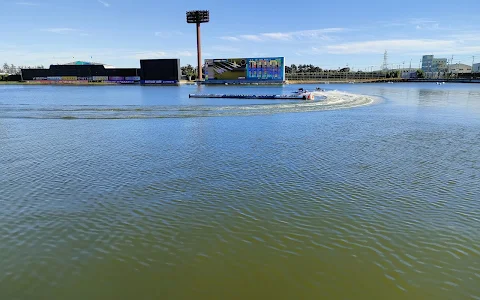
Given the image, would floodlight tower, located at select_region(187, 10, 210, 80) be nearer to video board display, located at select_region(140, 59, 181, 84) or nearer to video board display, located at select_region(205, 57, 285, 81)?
video board display, located at select_region(205, 57, 285, 81)

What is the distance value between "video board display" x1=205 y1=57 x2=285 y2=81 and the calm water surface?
4638 inches

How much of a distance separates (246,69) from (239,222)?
12850cm

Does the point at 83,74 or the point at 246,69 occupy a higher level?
the point at 246,69

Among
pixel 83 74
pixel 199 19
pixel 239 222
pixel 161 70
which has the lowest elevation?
pixel 239 222

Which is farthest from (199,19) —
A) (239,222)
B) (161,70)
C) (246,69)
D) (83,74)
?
(239,222)

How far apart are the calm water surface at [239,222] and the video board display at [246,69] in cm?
11780

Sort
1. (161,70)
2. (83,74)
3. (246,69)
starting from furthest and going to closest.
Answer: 1. (83,74)
2. (161,70)
3. (246,69)

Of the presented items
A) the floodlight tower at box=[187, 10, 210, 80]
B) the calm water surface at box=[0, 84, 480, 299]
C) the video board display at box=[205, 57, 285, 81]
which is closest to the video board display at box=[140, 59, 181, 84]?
the floodlight tower at box=[187, 10, 210, 80]

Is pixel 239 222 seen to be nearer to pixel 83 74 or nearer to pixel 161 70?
pixel 161 70

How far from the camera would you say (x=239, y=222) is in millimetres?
8266

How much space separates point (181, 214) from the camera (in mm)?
8711

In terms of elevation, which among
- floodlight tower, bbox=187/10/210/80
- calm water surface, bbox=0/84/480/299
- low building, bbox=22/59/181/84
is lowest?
calm water surface, bbox=0/84/480/299

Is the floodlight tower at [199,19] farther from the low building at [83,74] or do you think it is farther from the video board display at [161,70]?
the low building at [83,74]

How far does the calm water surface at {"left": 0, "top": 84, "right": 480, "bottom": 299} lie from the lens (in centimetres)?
586
